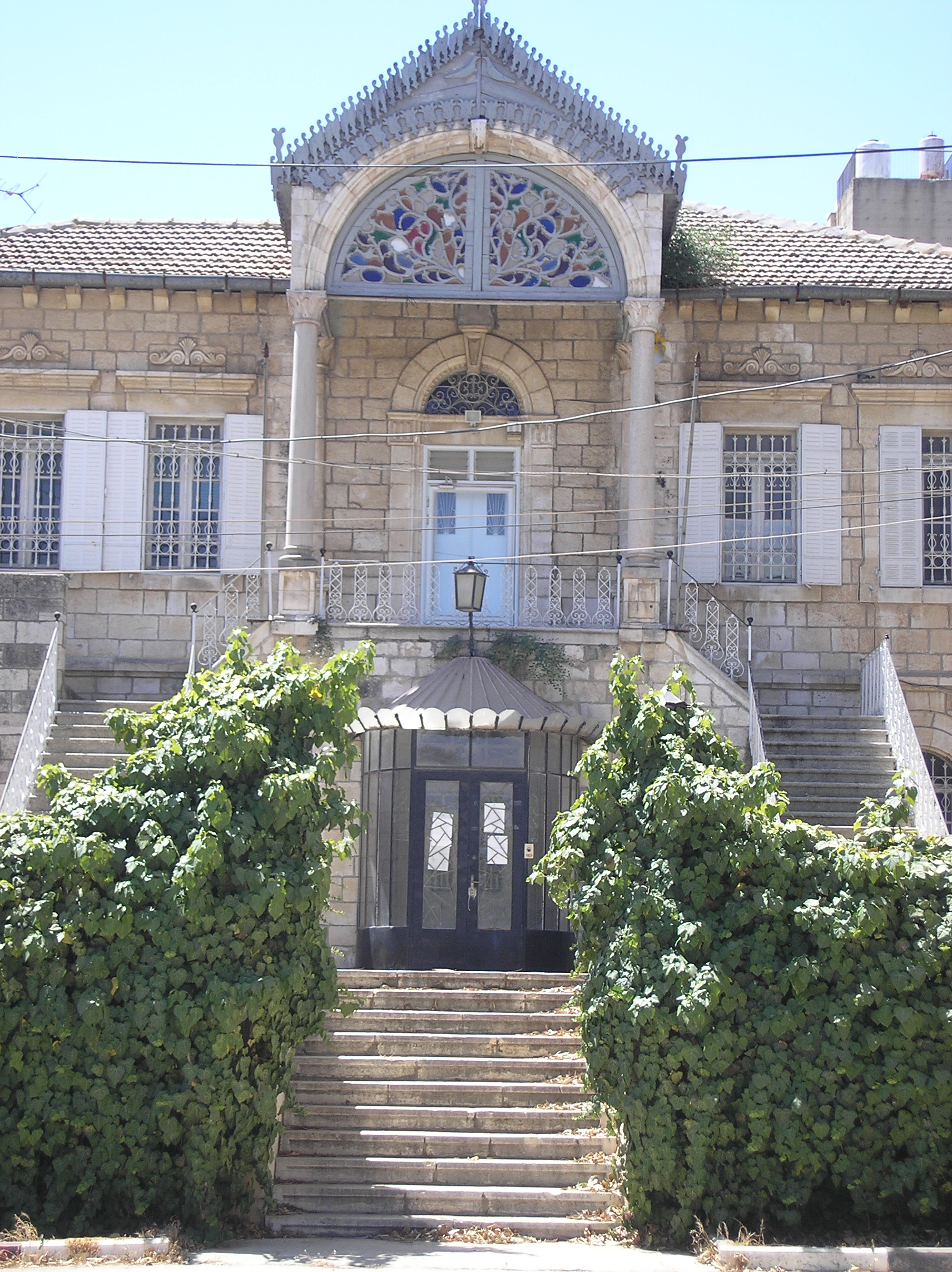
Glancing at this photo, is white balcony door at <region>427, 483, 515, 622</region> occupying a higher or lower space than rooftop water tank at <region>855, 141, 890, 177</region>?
lower

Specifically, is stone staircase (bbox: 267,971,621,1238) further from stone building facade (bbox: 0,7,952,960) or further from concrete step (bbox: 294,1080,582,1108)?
stone building facade (bbox: 0,7,952,960)

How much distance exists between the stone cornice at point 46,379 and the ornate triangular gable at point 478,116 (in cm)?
312

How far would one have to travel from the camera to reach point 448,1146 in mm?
10320

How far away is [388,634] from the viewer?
48.4 feet

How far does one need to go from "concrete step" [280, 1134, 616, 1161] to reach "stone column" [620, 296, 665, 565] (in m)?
6.54

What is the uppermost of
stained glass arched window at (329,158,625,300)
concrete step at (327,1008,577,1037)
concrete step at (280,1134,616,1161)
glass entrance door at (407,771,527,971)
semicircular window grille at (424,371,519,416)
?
stained glass arched window at (329,158,625,300)

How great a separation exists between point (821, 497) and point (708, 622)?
196 cm

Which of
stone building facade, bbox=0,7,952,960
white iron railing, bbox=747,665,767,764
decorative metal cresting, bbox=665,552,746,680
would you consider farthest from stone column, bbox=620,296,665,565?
white iron railing, bbox=747,665,767,764

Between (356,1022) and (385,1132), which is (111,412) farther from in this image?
(385,1132)

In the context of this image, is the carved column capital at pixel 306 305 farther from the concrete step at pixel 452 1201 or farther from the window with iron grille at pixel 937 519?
the concrete step at pixel 452 1201

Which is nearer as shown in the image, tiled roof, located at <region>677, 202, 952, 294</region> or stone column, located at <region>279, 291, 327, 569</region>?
stone column, located at <region>279, 291, 327, 569</region>

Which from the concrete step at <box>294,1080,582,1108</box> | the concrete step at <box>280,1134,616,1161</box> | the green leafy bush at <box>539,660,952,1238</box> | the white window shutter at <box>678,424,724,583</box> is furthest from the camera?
the white window shutter at <box>678,424,724,583</box>

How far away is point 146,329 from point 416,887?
7.30 metres

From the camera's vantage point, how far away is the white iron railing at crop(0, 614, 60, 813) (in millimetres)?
12992
